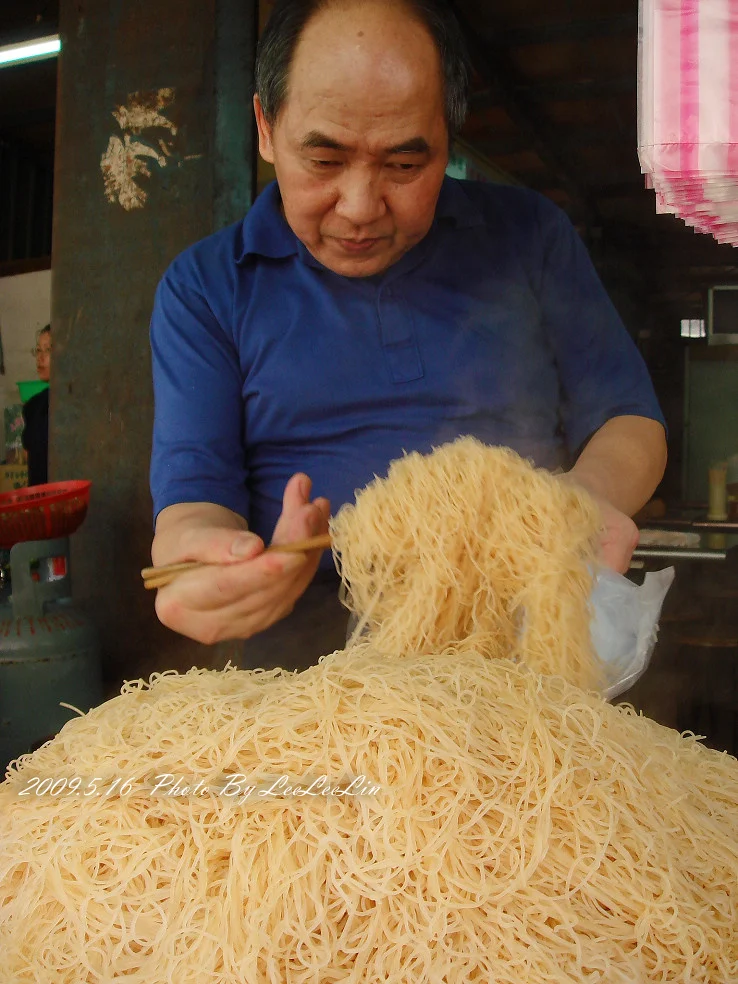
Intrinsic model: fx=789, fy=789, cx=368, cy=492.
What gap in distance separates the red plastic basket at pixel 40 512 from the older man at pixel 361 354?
0.55 metres

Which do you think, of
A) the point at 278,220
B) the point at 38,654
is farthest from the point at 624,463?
the point at 38,654

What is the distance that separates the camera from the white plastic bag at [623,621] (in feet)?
4.69

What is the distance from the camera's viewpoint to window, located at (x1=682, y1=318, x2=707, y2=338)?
142 centimetres

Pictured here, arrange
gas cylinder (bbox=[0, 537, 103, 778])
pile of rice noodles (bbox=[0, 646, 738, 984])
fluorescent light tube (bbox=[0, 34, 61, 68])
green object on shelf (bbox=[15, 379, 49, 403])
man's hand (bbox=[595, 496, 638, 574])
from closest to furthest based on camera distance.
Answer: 1. pile of rice noodles (bbox=[0, 646, 738, 984])
2. man's hand (bbox=[595, 496, 638, 574])
3. gas cylinder (bbox=[0, 537, 103, 778])
4. green object on shelf (bbox=[15, 379, 49, 403])
5. fluorescent light tube (bbox=[0, 34, 61, 68])

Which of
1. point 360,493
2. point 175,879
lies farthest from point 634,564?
point 175,879

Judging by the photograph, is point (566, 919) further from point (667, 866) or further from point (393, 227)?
point (393, 227)

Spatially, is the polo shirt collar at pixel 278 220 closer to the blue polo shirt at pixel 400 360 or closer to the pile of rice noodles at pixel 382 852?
the blue polo shirt at pixel 400 360

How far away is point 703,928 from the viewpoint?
0.96 meters

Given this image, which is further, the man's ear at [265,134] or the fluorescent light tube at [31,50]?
the fluorescent light tube at [31,50]

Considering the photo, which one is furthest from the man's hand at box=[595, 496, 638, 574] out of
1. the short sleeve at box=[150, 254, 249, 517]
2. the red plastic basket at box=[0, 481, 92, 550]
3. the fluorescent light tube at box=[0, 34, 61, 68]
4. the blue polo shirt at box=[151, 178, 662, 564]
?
the fluorescent light tube at box=[0, 34, 61, 68]

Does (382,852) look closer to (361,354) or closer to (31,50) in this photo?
(361,354)

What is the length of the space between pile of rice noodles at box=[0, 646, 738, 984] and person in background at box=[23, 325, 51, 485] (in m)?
1.47

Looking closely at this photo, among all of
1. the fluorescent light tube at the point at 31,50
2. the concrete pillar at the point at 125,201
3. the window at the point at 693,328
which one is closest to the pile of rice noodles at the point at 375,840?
the window at the point at 693,328

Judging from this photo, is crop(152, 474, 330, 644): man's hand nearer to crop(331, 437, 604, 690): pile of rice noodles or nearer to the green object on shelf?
crop(331, 437, 604, 690): pile of rice noodles
